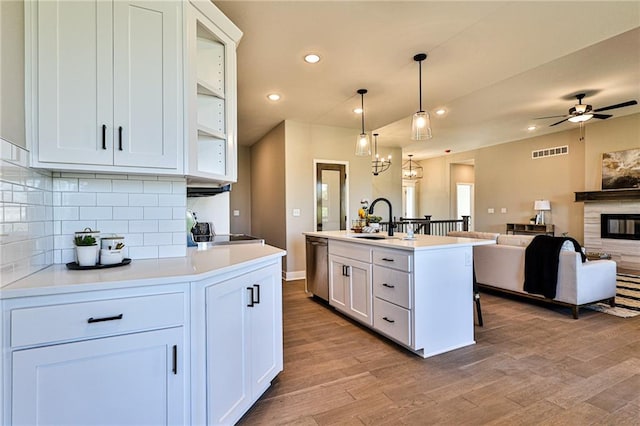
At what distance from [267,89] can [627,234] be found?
268 inches

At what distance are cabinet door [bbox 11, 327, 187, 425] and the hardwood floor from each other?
631 mm

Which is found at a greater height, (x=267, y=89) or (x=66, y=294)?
(x=267, y=89)

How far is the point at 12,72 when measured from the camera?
1.37 m

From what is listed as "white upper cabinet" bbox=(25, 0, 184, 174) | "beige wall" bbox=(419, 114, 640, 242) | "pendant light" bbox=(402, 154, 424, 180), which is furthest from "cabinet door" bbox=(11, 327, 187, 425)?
"pendant light" bbox=(402, 154, 424, 180)

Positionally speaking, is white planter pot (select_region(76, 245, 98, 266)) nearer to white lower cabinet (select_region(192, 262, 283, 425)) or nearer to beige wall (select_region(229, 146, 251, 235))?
white lower cabinet (select_region(192, 262, 283, 425))

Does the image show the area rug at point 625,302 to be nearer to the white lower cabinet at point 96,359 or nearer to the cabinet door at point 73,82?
the white lower cabinet at point 96,359

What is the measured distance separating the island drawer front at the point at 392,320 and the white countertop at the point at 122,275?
1.37 m

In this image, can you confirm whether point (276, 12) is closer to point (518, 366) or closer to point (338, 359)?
point (338, 359)

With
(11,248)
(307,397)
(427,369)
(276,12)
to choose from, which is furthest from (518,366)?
(276,12)

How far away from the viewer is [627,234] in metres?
5.79

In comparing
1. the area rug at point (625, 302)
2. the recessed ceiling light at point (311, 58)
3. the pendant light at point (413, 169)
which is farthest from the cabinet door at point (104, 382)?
the pendant light at point (413, 169)

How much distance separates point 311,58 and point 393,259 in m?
2.11

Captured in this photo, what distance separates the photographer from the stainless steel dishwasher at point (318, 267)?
3.79 m

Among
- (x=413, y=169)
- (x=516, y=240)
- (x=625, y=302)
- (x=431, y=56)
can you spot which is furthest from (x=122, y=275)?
(x=413, y=169)
